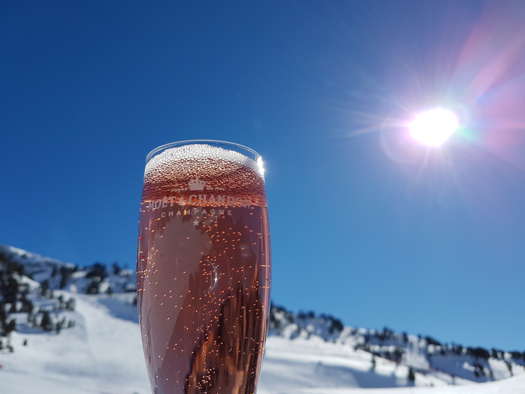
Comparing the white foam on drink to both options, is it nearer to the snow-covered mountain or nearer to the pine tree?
the snow-covered mountain

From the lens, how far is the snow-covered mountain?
230 cm

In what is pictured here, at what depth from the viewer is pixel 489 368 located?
127438 mm

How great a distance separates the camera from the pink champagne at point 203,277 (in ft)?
3.58

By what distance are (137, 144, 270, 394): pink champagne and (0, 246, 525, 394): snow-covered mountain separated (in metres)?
0.93

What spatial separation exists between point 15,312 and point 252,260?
64.0 m

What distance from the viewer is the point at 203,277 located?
1115 mm

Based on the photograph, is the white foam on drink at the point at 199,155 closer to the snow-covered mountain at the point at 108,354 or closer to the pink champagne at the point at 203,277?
the pink champagne at the point at 203,277

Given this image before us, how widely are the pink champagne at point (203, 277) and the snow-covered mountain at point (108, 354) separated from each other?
93cm

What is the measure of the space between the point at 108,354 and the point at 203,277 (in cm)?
5246

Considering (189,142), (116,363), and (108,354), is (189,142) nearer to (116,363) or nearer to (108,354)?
(116,363)

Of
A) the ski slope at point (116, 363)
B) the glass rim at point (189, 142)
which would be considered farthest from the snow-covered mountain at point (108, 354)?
the glass rim at point (189, 142)

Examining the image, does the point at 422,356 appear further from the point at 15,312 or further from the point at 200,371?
the point at 200,371

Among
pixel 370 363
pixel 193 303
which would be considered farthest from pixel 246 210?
pixel 370 363

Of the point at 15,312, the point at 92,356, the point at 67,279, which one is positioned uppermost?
the point at 67,279
